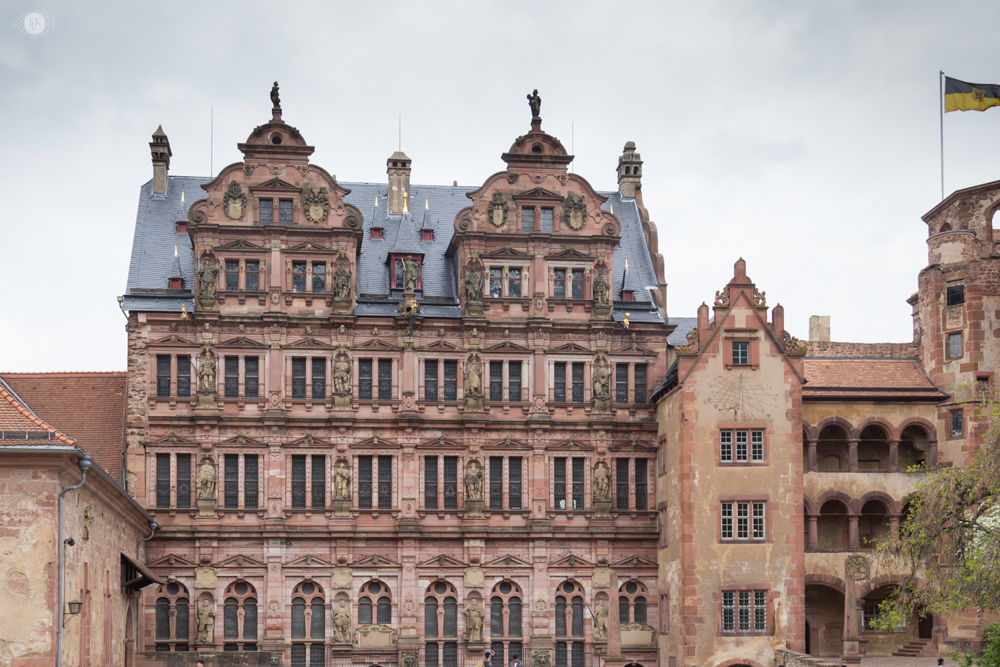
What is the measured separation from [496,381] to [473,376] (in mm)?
1208

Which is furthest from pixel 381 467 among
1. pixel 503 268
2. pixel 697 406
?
pixel 697 406

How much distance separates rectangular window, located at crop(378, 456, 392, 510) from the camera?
174ft

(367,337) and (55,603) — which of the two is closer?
(55,603)

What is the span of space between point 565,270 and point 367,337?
9.16m

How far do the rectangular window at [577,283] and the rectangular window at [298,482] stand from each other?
13.8 m

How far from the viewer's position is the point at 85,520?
35844 mm

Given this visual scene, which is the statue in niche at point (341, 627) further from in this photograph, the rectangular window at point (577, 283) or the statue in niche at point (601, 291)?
the statue in niche at point (601, 291)

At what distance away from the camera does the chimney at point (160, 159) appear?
58656mm

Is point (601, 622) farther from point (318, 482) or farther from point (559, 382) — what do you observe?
point (318, 482)

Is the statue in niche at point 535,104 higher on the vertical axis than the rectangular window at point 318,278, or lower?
higher

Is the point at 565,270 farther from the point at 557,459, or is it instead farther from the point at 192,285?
the point at 192,285

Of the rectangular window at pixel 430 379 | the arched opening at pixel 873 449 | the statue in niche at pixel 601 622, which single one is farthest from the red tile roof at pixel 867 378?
the rectangular window at pixel 430 379

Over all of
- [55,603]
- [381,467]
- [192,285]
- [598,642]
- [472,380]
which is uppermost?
[192,285]

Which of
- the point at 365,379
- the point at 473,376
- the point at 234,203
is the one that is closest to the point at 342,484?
the point at 365,379
